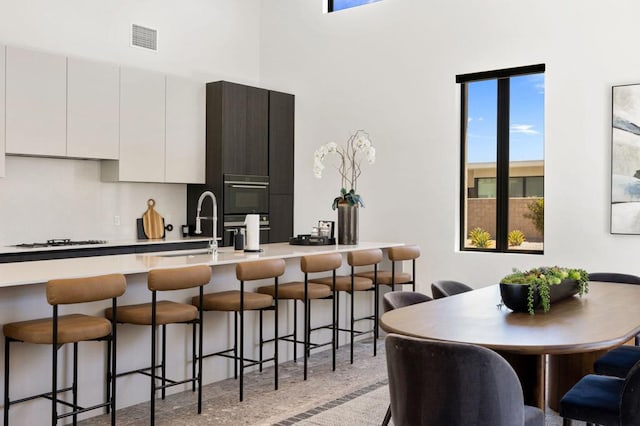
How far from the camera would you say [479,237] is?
638 centimetres

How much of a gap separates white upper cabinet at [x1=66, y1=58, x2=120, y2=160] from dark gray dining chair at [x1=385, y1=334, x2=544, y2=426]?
443 centimetres

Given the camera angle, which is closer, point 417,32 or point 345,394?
point 345,394

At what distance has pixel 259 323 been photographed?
4.80 metres

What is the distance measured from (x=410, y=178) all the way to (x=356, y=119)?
96cm

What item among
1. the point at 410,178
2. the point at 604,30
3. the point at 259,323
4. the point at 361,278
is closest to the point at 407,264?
the point at 410,178

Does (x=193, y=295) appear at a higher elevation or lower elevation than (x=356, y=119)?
lower

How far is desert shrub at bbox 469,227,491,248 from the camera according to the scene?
6.34 metres

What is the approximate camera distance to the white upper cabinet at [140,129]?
A: 612 cm

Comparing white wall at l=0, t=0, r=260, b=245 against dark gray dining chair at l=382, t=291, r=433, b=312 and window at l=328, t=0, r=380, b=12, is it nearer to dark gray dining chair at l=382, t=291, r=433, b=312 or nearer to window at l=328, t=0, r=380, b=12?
window at l=328, t=0, r=380, b=12

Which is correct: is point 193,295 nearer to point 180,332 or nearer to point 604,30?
point 180,332

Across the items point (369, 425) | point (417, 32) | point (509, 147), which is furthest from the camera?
point (417, 32)

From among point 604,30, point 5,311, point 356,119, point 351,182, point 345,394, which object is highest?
point 604,30

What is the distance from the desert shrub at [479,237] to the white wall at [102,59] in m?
3.10

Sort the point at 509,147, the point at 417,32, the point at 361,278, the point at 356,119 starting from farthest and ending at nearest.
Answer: the point at 356,119, the point at 417,32, the point at 509,147, the point at 361,278
